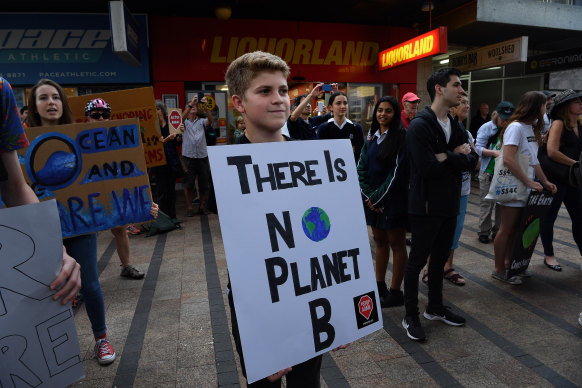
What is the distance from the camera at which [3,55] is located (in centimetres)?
972

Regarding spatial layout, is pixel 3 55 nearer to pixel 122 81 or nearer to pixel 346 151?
pixel 122 81

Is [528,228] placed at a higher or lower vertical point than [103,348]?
higher

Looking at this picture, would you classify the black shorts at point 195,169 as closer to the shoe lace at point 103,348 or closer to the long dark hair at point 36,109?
the long dark hair at point 36,109

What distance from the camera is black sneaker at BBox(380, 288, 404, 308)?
379 cm

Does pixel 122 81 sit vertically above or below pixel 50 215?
above

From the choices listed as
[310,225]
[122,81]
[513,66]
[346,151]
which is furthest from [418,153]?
[513,66]

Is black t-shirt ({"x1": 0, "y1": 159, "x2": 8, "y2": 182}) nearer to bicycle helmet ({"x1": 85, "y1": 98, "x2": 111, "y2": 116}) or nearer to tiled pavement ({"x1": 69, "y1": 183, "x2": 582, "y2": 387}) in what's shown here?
tiled pavement ({"x1": 69, "y1": 183, "x2": 582, "y2": 387})

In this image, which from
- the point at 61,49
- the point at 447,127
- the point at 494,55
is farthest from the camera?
the point at 494,55

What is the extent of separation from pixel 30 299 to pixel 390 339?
262 cm

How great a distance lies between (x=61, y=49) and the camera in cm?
996

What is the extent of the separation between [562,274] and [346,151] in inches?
162

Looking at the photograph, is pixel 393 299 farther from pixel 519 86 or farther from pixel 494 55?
pixel 519 86

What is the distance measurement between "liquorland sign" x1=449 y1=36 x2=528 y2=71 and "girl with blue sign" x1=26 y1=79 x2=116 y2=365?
945 centimetres

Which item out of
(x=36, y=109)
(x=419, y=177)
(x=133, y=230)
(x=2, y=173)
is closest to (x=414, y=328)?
(x=419, y=177)
